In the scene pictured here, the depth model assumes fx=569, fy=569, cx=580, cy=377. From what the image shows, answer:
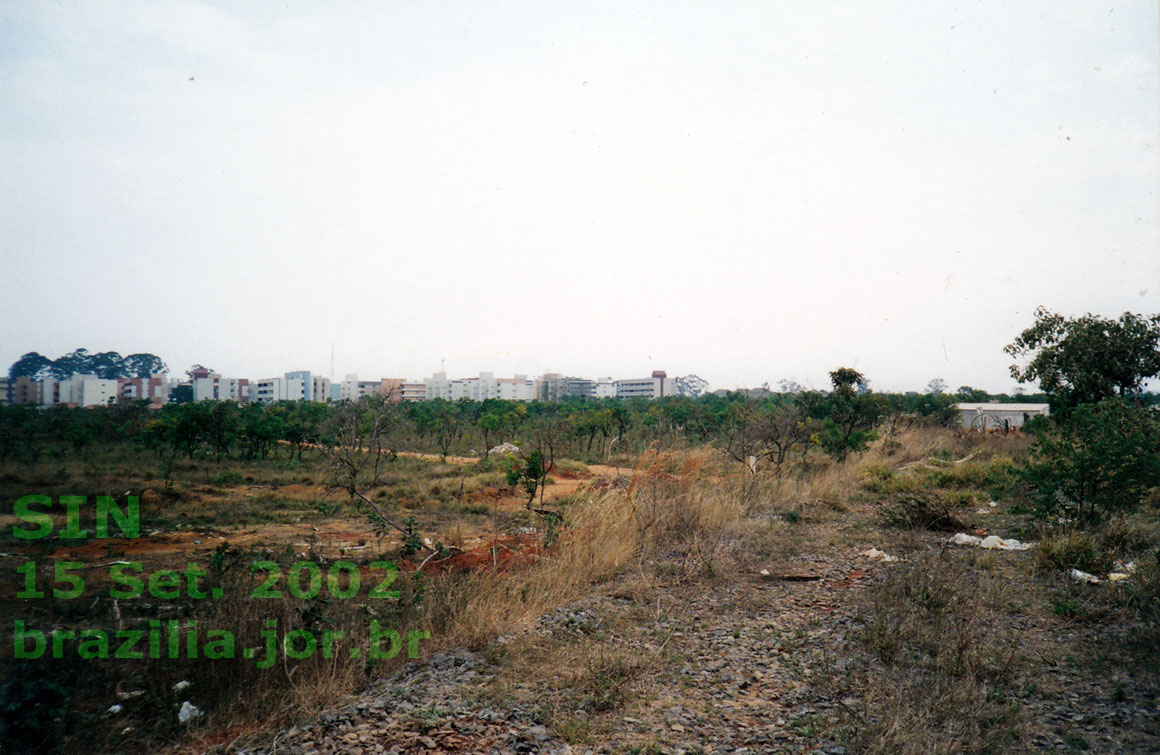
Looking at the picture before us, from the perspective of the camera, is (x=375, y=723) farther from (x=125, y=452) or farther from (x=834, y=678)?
(x=125, y=452)

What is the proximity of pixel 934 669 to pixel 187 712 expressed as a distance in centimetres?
456

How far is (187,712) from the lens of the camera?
3.34m

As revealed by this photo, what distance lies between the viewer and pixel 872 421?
17094mm

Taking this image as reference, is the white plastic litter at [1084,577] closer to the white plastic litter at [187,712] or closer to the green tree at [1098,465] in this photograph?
the green tree at [1098,465]

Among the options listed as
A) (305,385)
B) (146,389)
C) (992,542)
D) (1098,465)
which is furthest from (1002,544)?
(305,385)

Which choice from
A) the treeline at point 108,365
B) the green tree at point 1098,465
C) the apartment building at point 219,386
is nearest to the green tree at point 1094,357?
the green tree at point 1098,465

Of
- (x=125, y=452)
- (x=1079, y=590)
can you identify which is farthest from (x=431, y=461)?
(x=1079, y=590)

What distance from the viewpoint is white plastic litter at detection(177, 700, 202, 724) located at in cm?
327

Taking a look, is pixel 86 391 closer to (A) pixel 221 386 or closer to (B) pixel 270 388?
(A) pixel 221 386

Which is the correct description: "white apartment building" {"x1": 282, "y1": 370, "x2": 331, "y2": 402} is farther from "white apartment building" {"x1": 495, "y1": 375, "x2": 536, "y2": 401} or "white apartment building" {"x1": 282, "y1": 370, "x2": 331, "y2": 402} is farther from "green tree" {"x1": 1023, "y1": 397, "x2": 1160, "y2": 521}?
"green tree" {"x1": 1023, "y1": 397, "x2": 1160, "y2": 521}

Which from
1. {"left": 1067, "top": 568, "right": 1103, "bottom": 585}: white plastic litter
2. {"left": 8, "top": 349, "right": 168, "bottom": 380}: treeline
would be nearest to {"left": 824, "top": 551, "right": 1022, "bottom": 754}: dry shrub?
{"left": 1067, "top": 568, "right": 1103, "bottom": 585}: white plastic litter

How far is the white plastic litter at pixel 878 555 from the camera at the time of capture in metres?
6.17

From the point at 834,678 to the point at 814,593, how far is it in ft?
6.08

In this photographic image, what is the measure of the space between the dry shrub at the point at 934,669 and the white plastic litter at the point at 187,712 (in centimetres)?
363
